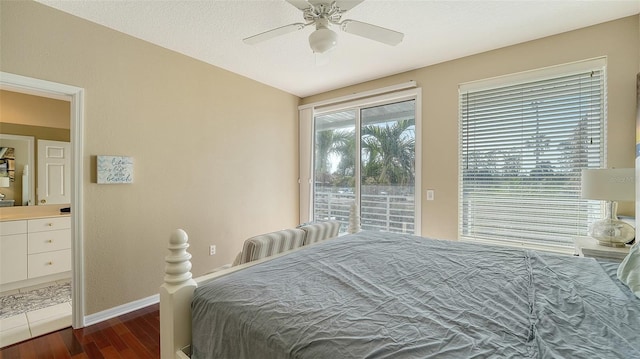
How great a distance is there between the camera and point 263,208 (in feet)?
12.2

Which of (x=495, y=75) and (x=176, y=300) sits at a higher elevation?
(x=495, y=75)

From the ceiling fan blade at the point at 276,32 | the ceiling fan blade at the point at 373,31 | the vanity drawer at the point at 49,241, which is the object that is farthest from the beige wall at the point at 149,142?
the ceiling fan blade at the point at 373,31

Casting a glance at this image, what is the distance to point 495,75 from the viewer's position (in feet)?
8.82

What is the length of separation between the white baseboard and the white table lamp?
12.6ft

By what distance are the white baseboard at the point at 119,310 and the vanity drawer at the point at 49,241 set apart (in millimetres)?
1518

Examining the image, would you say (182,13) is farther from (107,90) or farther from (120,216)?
(120,216)

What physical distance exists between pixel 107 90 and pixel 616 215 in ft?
14.4

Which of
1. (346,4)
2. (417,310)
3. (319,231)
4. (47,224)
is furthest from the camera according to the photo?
(47,224)

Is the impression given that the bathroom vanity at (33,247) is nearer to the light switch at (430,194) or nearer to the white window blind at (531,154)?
the light switch at (430,194)

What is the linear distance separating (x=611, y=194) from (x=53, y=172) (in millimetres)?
5777

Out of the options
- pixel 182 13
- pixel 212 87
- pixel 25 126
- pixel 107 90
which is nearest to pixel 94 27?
pixel 107 90

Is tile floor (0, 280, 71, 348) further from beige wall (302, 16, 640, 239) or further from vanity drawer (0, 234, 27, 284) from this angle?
beige wall (302, 16, 640, 239)

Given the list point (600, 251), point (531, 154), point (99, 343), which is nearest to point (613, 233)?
point (600, 251)

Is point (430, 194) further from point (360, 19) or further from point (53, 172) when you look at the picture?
point (53, 172)
